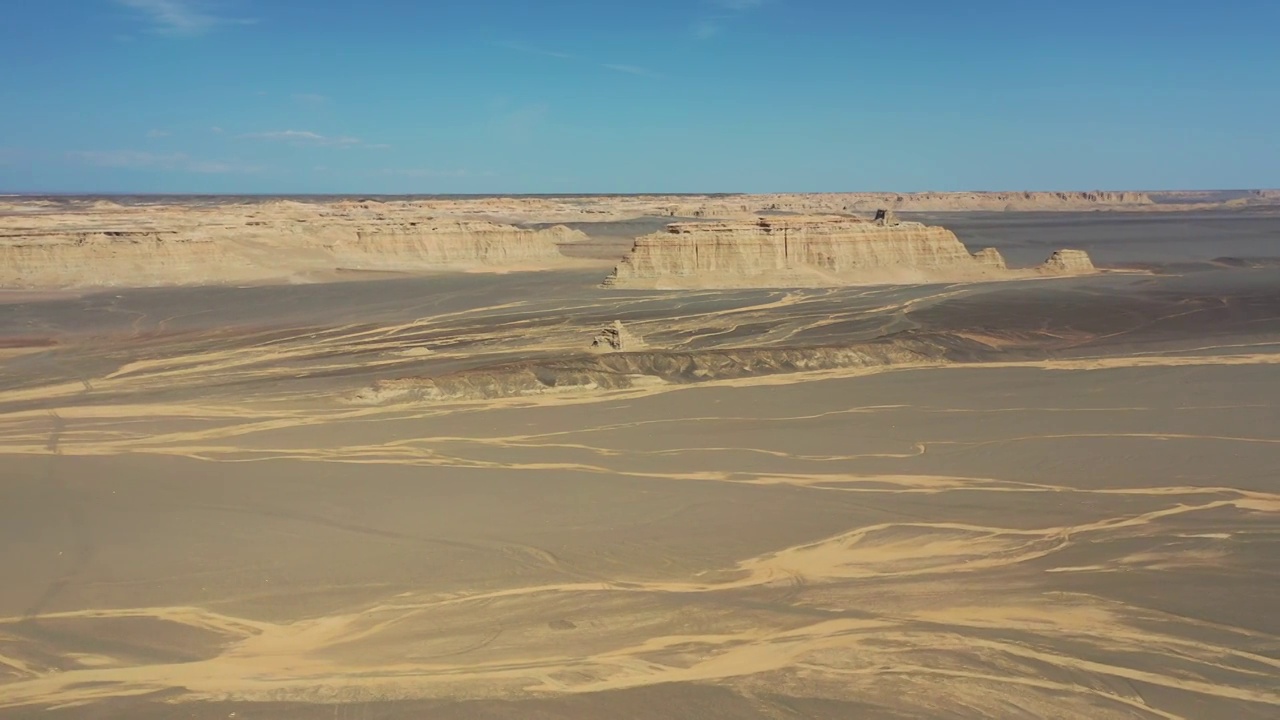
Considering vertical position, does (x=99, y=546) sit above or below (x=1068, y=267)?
below

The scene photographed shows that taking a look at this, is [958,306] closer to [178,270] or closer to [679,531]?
[679,531]

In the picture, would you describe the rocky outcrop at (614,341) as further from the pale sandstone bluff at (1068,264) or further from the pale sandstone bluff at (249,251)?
the pale sandstone bluff at (1068,264)

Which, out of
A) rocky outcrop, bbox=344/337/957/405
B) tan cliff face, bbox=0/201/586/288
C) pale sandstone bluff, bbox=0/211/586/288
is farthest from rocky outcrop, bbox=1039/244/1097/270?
pale sandstone bluff, bbox=0/211/586/288

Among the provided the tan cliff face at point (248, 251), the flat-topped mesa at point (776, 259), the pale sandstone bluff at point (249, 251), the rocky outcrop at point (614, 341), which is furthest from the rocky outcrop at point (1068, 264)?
the rocky outcrop at point (614, 341)

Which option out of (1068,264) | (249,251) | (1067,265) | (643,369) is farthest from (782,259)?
(249,251)

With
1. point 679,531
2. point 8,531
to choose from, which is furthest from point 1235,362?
point 8,531

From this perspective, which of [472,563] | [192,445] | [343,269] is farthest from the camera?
[343,269]

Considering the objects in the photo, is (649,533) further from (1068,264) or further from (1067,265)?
(1068,264)

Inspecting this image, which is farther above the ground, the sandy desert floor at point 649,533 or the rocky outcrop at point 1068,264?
the rocky outcrop at point 1068,264
